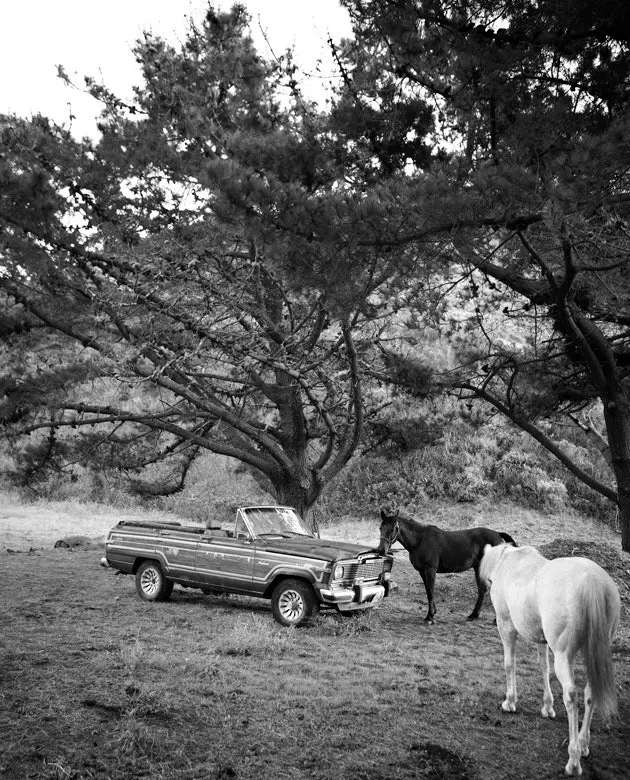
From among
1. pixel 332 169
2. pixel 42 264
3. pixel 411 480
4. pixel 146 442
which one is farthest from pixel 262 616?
pixel 411 480

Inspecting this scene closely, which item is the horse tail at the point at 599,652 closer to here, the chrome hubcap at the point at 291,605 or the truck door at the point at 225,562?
the chrome hubcap at the point at 291,605

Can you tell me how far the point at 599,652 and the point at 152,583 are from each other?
8.57 m

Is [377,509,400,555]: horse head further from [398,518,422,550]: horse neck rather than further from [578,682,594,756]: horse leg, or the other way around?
[578,682,594,756]: horse leg

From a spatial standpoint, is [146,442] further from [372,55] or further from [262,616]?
[372,55]

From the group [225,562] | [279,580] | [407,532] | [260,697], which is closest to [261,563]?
[279,580]

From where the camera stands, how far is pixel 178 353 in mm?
11234

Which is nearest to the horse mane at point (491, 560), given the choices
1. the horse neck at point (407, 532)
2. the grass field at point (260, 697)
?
the grass field at point (260, 697)

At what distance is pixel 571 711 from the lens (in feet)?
16.8

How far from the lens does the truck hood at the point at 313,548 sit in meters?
10.3

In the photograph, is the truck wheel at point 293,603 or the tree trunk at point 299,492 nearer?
the truck wheel at point 293,603

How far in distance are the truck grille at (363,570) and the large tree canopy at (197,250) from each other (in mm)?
3212

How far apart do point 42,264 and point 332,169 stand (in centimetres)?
428

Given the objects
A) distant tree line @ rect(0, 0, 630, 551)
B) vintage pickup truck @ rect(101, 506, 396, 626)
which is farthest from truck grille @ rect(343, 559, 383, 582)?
→ distant tree line @ rect(0, 0, 630, 551)

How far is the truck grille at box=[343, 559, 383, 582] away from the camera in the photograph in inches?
409
